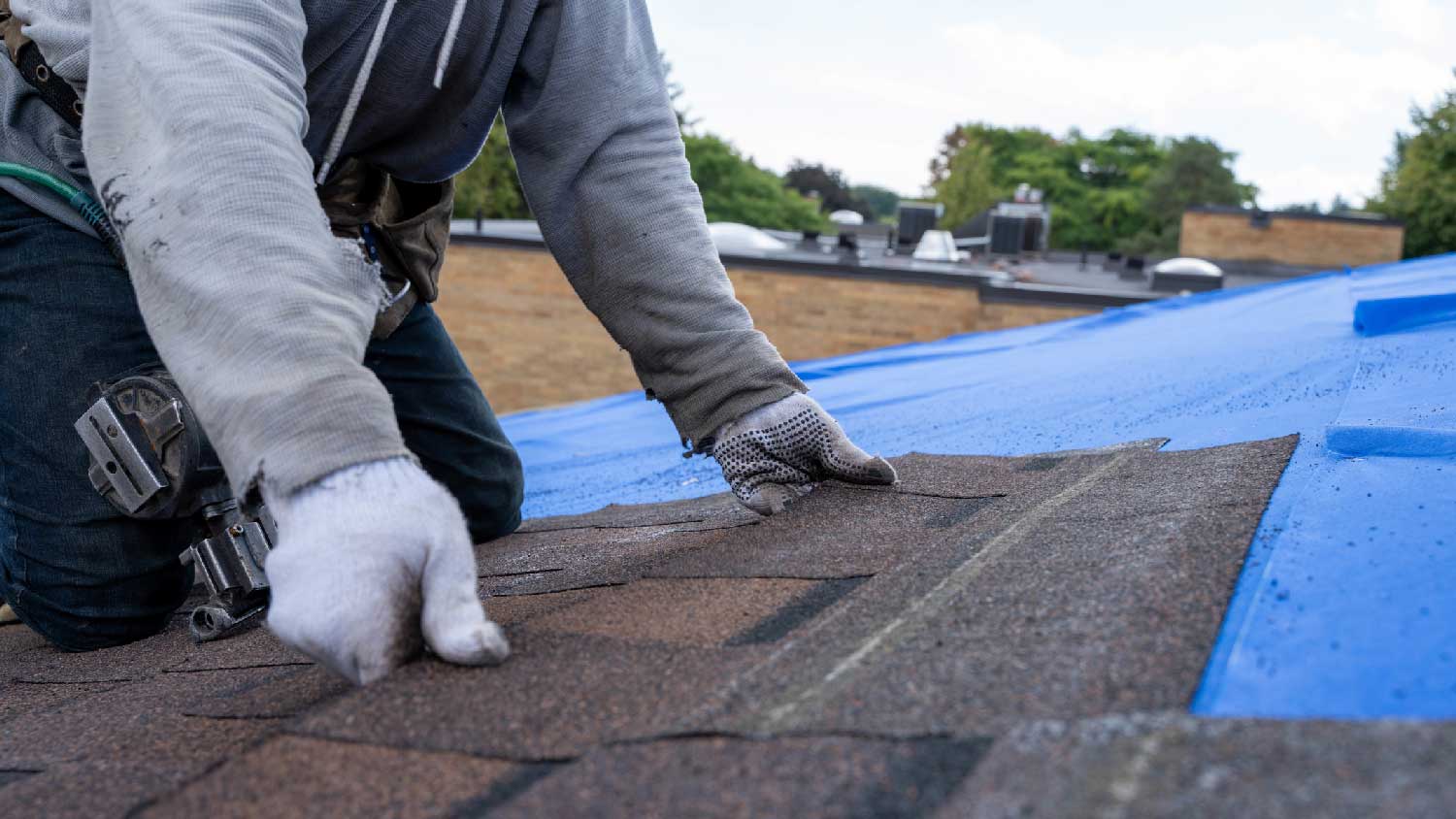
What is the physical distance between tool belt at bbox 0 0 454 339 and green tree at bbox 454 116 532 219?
54.0ft

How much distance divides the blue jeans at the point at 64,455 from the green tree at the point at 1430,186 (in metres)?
19.6

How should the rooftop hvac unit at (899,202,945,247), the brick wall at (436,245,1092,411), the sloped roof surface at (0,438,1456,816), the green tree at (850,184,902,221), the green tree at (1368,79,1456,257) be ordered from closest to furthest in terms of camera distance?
the sloped roof surface at (0,438,1456,816)
the brick wall at (436,245,1092,411)
the rooftop hvac unit at (899,202,945,247)
the green tree at (1368,79,1456,257)
the green tree at (850,184,902,221)

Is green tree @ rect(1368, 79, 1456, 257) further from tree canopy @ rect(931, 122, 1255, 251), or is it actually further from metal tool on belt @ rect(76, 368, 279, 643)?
metal tool on belt @ rect(76, 368, 279, 643)

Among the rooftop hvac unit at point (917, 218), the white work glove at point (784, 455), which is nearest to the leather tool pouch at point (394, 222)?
the white work glove at point (784, 455)

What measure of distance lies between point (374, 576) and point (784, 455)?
0.87 metres

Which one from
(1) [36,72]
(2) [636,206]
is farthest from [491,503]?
(1) [36,72]

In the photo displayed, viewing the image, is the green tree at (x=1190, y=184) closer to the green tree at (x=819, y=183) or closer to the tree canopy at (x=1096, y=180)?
the tree canopy at (x=1096, y=180)

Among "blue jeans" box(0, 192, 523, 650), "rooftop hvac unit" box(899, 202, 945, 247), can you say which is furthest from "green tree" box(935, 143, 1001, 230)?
"blue jeans" box(0, 192, 523, 650)

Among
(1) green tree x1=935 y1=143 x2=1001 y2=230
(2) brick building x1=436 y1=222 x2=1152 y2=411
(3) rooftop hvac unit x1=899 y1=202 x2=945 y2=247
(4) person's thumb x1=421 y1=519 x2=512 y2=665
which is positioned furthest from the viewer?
(1) green tree x1=935 y1=143 x2=1001 y2=230

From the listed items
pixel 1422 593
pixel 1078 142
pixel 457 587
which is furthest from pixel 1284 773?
pixel 1078 142

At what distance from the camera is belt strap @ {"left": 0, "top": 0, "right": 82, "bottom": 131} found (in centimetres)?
190

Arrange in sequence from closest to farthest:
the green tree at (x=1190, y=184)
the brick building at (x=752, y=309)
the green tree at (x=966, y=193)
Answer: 1. the brick building at (x=752, y=309)
2. the green tree at (x=966, y=193)
3. the green tree at (x=1190, y=184)

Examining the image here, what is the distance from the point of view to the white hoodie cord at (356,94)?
176 centimetres

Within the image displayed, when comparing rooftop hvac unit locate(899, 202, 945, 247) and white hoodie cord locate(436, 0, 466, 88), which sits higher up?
→ white hoodie cord locate(436, 0, 466, 88)
